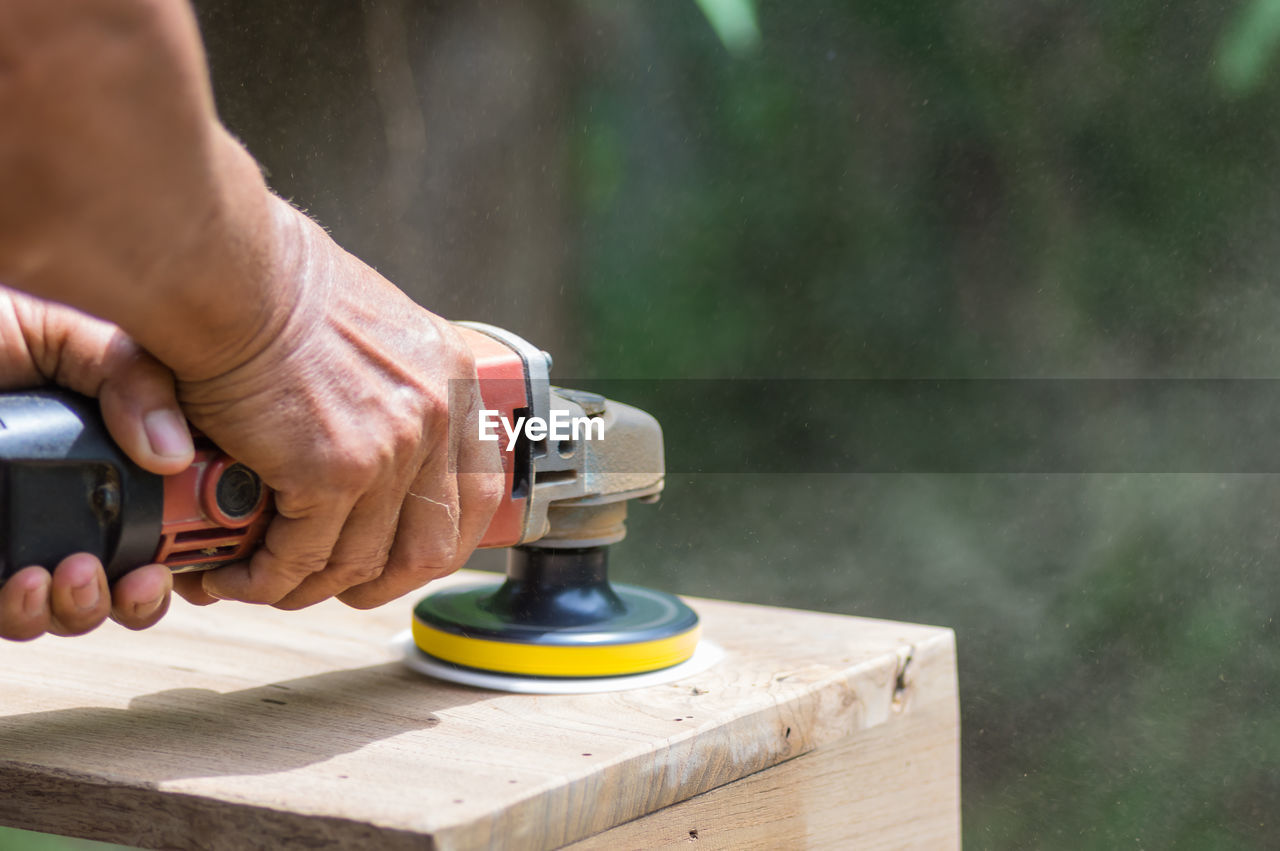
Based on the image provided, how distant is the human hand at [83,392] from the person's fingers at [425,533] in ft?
0.60

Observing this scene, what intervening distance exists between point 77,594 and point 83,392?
0.14m

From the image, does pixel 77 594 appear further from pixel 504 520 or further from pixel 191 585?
pixel 504 520

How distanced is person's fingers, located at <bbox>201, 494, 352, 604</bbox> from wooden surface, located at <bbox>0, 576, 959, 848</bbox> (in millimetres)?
105

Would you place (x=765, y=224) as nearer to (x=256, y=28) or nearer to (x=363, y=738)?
(x=256, y=28)

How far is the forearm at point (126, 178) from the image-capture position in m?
0.54

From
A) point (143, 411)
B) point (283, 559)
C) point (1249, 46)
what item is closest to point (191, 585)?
point (283, 559)

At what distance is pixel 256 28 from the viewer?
2197 millimetres

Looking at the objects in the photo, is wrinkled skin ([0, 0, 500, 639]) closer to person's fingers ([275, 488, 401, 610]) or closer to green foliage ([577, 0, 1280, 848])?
person's fingers ([275, 488, 401, 610])

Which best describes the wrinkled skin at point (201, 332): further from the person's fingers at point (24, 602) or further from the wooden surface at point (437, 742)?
the wooden surface at point (437, 742)

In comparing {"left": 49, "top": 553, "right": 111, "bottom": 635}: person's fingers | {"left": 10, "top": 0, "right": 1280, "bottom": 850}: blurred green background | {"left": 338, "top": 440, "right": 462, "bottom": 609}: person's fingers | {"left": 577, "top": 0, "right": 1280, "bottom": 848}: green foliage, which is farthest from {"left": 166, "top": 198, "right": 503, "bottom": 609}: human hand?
{"left": 577, "top": 0, "right": 1280, "bottom": 848}: green foliage

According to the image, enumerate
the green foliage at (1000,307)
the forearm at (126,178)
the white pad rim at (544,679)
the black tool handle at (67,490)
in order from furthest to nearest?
1. the green foliage at (1000,307)
2. the white pad rim at (544,679)
3. the black tool handle at (67,490)
4. the forearm at (126,178)

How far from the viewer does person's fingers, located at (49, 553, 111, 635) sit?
71 cm

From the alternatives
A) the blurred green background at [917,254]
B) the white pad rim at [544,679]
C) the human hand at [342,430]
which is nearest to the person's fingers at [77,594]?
the human hand at [342,430]

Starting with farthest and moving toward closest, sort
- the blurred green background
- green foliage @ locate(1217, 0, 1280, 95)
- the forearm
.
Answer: the blurred green background, green foliage @ locate(1217, 0, 1280, 95), the forearm
